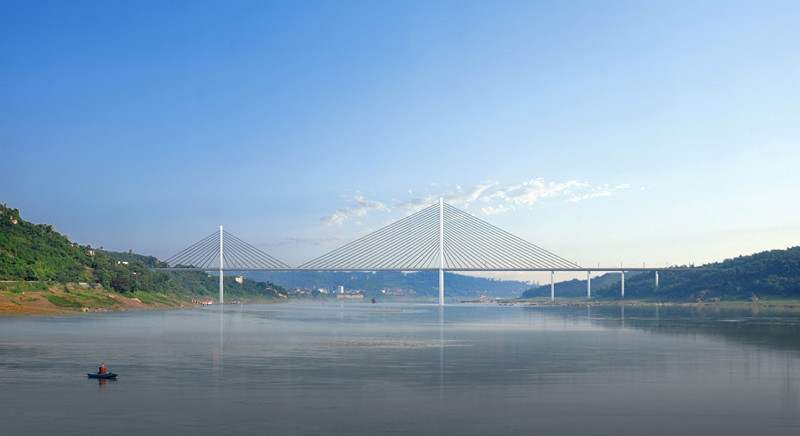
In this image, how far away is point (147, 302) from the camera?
139m

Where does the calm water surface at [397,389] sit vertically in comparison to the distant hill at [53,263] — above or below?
below

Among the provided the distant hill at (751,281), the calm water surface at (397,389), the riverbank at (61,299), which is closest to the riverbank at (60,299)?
the riverbank at (61,299)

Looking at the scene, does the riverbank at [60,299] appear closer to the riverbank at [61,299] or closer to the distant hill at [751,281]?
the riverbank at [61,299]

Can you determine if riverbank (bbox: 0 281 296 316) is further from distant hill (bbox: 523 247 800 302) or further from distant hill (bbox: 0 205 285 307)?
distant hill (bbox: 523 247 800 302)

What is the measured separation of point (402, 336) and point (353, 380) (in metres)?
31.0

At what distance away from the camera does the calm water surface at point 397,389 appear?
20031 mm

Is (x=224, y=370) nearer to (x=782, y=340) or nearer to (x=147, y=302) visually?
(x=782, y=340)

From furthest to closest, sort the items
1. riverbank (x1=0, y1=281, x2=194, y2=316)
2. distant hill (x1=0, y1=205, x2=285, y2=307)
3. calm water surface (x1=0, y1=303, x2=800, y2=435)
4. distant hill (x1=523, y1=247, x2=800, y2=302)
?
distant hill (x1=523, y1=247, x2=800, y2=302), distant hill (x1=0, y1=205, x2=285, y2=307), riverbank (x1=0, y1=281, x2=194, y2=316), calm water surface (x1=0, y1=303, x2=800, y2=435)

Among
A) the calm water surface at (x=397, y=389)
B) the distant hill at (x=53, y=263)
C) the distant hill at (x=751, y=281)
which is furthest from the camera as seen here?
the distant hill at (x=751, y=281)

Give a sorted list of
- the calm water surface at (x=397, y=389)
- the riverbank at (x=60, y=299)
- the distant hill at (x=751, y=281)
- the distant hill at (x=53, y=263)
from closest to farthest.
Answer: the calm water surface at (x=397, y=389)
the riverbank at (x=60, y=299)
the distant hill at (x=53, y=263)
the distant hill at (x=751, y=281)

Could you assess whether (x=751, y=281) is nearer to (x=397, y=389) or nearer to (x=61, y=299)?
(x=61, y=299)

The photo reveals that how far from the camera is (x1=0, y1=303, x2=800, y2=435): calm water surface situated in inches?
789

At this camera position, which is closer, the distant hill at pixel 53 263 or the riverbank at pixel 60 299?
the riverbank at pixel 60 299

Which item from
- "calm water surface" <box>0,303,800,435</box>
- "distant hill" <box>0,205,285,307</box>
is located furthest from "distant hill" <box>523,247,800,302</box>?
"distant hill" <box>0,205,285,307</box>
